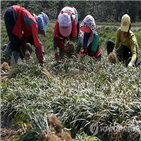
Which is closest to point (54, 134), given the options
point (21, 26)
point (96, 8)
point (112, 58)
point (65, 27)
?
point (112, 58)

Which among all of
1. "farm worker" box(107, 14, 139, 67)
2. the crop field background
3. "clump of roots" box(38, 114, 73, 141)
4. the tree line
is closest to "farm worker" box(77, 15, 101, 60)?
"farm worker" box(107, 14, 139, 67)

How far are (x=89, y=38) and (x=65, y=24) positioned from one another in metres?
0.57

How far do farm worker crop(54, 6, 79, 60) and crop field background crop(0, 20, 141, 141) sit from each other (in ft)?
3.36

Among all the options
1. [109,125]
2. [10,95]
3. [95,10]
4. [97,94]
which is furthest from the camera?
[95,10]

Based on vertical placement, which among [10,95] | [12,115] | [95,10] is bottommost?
[12,115]

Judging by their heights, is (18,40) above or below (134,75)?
above

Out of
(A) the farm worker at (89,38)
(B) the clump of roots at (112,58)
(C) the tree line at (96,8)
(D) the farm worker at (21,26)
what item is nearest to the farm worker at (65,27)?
(A) the farm worker at (89,38)

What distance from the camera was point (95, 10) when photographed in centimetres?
2409

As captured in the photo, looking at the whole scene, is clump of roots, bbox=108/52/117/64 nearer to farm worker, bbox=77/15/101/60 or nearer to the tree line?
farm worker, bbox=77/15/101/60

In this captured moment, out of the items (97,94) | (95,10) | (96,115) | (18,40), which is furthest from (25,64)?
(95,10)

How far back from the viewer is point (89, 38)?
15.8ft

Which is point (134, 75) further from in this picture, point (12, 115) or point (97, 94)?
point (12, 115)

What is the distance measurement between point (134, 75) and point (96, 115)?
140 cm

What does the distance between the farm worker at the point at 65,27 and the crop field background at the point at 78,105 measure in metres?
1.02
